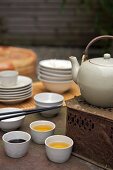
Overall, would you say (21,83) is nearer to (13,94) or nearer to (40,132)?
(13,94)

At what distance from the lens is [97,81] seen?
4.25 ft

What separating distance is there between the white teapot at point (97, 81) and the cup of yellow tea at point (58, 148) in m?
0.21

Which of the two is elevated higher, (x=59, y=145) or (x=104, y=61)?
(x=104, y=61)

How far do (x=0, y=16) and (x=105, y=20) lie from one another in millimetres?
1886

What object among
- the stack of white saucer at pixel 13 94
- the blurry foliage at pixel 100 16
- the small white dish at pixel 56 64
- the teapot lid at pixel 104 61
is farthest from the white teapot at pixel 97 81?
the blurry foliage at pixel 100 16

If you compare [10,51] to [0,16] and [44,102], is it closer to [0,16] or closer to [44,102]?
[44,102]

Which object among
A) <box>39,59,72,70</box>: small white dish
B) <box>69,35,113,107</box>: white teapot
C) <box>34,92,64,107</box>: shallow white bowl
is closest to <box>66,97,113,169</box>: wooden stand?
<box>69,35,113,107</box>: white teapot

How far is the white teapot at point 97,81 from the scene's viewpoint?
4.23ft

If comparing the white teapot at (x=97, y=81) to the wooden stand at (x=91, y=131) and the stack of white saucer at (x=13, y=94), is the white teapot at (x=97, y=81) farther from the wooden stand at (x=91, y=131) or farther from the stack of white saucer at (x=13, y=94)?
the stack of white saucer at (x=13, y=94)

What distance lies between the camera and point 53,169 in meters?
1.26

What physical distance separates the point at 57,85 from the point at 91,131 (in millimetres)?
753

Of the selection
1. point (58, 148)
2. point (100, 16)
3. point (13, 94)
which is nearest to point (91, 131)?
point (58, 148)

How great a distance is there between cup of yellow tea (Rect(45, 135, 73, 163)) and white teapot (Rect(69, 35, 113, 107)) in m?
0.21

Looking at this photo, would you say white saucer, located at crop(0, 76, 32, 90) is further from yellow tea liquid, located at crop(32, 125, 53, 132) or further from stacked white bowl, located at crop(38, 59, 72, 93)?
yellow tea liquid, located at crop(32, 125, 53, 132)
